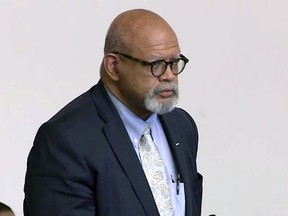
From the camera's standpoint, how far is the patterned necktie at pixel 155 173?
4.60 feet

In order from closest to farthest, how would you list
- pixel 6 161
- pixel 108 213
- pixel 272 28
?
pixel 108 213 → pixel 6 161 → pixel 272 28

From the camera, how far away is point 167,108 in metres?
1.37

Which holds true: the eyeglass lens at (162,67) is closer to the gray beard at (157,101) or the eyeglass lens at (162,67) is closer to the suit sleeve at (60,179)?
the gray beard at (157,101)

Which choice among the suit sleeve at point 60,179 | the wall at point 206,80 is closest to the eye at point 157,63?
the suit sleeve at point 60,179

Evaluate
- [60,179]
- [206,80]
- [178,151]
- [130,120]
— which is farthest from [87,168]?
[206,80]

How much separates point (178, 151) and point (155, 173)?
11 centimetres

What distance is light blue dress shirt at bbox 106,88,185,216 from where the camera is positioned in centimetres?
141

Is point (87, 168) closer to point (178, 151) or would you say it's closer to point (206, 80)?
point (178, 151)

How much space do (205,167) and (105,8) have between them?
2.64ft

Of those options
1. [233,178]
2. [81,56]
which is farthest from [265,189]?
[81,56]

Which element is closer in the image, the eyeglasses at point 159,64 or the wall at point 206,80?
the eyeglasses at point 159,64

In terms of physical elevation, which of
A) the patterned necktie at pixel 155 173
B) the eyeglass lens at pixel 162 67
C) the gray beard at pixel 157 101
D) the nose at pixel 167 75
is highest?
the eyeglass lens at pixel 162 67

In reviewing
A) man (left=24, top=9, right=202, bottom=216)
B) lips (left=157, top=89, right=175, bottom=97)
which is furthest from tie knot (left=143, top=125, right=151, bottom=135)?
lips (left=157, top=89, right=175, bottom=97)

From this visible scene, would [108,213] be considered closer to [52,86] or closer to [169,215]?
[169,215]
